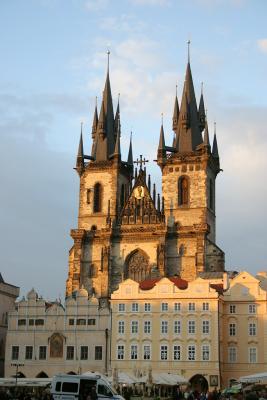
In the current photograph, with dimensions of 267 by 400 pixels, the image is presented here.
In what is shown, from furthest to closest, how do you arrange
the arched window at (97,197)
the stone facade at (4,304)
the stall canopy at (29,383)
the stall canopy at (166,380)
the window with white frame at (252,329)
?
the arched window at (97,197) → the stone facade at (4,304) → the window with white frame at (252,329) → the stall canopy at (166,380) → the stall canopy at (29,383)

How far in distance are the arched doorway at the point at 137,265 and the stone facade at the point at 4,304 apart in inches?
465

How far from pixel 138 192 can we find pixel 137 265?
8.61 meters

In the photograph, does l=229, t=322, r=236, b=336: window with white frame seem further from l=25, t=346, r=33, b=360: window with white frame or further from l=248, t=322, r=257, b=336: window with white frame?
l=25, t=346, r=33, b=360: window with white frame

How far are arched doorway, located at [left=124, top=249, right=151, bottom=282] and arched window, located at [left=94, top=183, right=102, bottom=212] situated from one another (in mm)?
7957

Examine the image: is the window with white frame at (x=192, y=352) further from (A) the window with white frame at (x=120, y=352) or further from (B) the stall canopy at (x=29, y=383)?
(B) the stall canopy at (x=29, y=383)

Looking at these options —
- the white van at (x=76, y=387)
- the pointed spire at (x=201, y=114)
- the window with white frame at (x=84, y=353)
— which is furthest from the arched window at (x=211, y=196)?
the white van at (x=76, y=387)

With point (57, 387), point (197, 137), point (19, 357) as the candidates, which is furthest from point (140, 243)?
point (57, 387)

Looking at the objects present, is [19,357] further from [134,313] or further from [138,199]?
[138,199]

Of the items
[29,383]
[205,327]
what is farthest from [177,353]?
[29,383]

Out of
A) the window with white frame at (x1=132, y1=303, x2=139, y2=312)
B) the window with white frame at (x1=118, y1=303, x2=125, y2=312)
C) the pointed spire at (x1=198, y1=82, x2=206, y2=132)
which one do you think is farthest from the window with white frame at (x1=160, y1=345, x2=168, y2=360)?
the pointed spire at (x1=198, y1=82, x2=206, y2=132)

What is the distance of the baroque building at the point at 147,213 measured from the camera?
7456 centimetres

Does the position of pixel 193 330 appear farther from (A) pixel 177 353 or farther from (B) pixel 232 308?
(B) pixel 232 308

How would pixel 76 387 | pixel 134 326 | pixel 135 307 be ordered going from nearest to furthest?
pixel 76 387, pixel 134 326, pixel 135 307

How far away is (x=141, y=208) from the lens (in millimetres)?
78688
